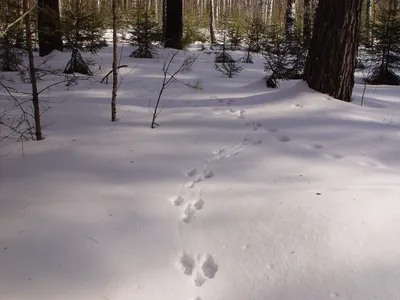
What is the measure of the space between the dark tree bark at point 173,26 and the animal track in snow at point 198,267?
31.9ft

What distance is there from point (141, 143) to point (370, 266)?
8.84ft

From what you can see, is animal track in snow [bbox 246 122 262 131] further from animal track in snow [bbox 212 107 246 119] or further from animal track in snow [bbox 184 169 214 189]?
animal track in snow [bbox 184 169 214 189]

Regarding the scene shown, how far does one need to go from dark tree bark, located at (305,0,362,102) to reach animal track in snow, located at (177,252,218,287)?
3.73m

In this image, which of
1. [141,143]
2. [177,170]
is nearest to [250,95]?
[141,143]

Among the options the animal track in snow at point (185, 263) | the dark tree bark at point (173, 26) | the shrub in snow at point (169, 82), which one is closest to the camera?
the animal track in snow at point (185, 263)

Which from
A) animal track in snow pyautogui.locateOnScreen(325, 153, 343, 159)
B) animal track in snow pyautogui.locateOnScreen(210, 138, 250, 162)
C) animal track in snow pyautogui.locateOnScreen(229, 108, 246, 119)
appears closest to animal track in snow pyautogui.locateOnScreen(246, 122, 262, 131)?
animal track in snow pyautogui.locateOnScreen(229, 108, 246, 119)

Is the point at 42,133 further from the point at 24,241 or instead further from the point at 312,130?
the point at 312,130

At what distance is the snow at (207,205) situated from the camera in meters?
2.32

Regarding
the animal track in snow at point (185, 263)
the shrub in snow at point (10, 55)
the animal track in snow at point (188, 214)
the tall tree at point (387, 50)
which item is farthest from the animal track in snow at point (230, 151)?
the tall tree at point (387, 50)

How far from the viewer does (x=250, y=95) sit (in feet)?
21.0

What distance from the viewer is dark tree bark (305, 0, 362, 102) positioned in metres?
5.22

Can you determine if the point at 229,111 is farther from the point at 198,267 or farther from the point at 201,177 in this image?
the point at 198,267

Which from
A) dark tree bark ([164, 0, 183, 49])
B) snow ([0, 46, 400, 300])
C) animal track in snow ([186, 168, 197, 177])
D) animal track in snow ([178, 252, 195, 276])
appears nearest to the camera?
snow ([0, 46, 400, 300])

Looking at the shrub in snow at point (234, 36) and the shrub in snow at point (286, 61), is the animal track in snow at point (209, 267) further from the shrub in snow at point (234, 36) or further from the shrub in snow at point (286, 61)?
the shrub in snow at point (234, 36)
